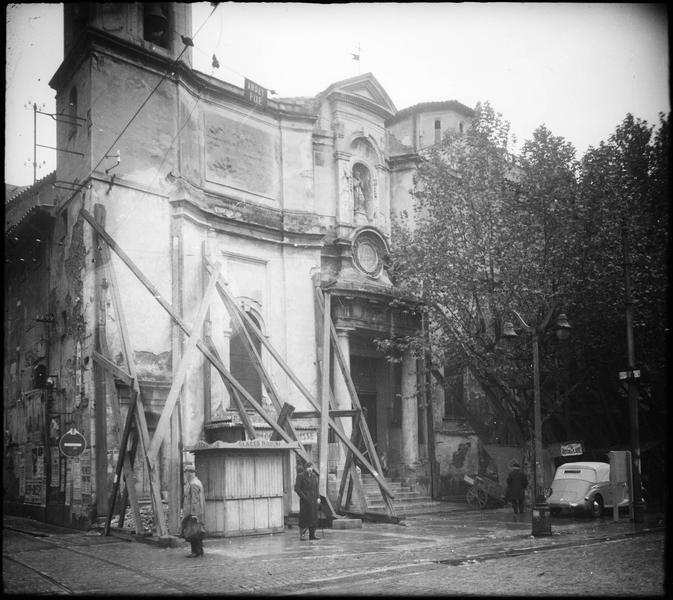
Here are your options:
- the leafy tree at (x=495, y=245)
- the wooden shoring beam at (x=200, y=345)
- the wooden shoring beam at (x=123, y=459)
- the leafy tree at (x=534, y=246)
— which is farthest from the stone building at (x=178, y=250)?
the leafy tree at (x=534, y=246)

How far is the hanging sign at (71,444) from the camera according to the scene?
626 inches

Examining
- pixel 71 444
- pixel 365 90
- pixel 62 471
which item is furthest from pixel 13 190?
pixel 365 90

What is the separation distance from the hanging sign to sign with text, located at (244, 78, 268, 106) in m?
10.6

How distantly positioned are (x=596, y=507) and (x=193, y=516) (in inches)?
537

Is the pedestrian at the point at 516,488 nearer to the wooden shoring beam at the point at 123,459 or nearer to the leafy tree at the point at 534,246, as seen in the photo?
the leafy tree at the point at 534,246

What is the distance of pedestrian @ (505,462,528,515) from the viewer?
894 inches

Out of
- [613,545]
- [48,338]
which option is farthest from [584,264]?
[48,338]

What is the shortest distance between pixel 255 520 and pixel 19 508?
27.1ft

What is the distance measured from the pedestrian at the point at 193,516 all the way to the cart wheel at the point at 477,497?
13718 millimetres

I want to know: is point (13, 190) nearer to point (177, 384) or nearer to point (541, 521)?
point (177, 384)

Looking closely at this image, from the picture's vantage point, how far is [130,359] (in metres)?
17.3

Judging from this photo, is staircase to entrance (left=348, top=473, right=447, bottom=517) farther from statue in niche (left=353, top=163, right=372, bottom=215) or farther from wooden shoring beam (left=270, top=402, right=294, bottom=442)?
statue in niche (left=353, top=163, right=372, bottom=215)

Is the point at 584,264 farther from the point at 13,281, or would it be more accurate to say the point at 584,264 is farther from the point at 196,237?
the point at 13,281

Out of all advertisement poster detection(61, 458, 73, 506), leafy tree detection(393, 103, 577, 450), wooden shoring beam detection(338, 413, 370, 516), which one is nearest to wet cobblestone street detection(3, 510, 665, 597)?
advertisement poster detection(61, 458, 73, 506)
